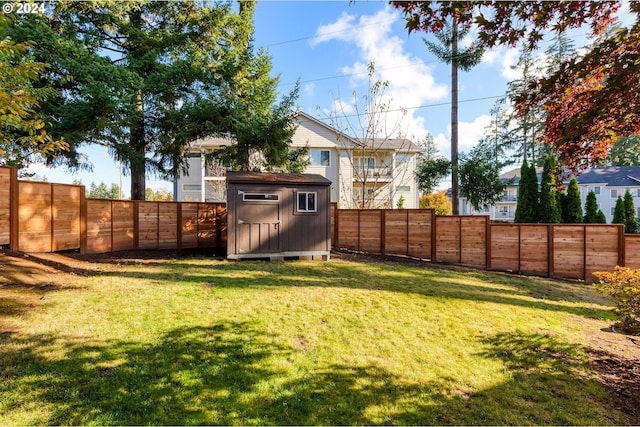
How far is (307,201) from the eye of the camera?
8.74m

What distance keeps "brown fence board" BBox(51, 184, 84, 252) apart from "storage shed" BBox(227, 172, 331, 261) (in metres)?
3.96

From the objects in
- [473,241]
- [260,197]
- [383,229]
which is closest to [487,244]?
[473,241]

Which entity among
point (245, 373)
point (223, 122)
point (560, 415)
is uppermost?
point (223, 122)

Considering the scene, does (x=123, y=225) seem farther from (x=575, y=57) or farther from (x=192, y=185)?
(x=192, y=185)

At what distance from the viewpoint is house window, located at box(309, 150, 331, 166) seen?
21156 mm

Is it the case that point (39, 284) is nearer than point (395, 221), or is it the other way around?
point (39, 284)

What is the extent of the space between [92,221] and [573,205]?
727 inches

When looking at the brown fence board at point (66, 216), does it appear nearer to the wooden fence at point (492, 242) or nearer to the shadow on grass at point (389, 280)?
the shadow on grass at point (389, 280)

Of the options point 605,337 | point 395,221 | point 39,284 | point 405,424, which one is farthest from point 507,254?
point 39,284

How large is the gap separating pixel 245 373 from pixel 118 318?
2176 mm

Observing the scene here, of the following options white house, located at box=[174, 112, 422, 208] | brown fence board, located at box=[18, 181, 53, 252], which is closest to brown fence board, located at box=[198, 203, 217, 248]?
brown fence board, located at box=[18, 181, 53, 252]

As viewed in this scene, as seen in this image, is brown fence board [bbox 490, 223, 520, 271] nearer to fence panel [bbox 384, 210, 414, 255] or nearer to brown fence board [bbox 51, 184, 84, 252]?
fence panel [bbox 384, 210, 414, 255]

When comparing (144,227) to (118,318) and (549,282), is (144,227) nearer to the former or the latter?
(118,318)

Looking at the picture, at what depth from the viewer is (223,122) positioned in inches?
380
